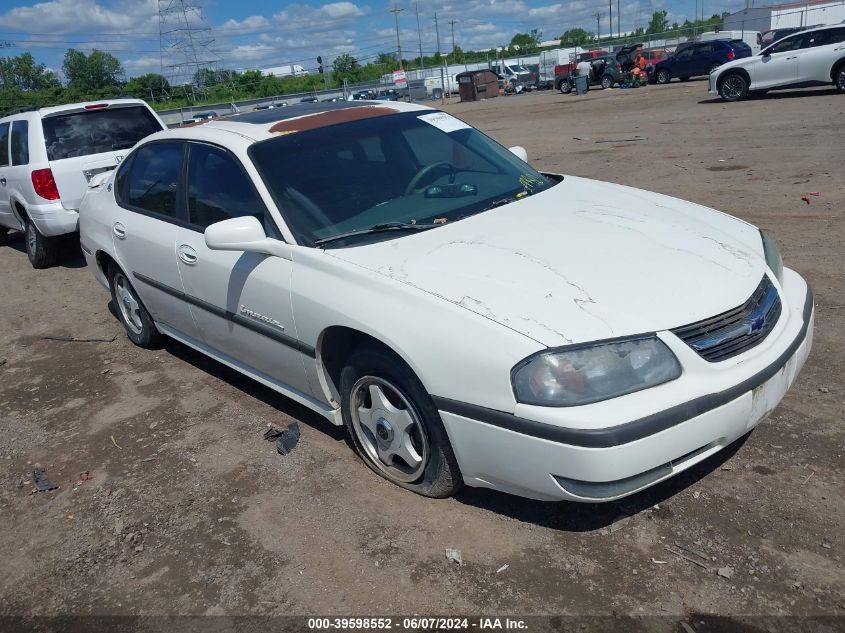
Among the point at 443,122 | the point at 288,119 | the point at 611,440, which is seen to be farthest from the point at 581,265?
the point at 288,119

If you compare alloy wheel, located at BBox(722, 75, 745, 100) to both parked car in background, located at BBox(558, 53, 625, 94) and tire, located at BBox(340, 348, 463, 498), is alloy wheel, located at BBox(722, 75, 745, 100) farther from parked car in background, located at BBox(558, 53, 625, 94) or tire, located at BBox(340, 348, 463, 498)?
tire, located at BBox(340, 348, 463, 498)

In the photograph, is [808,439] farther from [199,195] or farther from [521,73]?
[521,73]

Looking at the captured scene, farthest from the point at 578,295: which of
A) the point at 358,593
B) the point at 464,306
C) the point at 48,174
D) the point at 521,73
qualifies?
the point at 521,73

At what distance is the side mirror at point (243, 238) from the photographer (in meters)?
3.41

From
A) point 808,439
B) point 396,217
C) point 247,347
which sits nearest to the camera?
point 808,439

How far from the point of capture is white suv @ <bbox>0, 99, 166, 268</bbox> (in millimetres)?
8234

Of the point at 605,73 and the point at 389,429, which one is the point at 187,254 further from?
the point at 605,73

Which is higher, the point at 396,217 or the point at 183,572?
the point at 396,217

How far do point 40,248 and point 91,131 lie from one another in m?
1.57

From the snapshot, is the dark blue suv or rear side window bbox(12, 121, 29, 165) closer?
rear side window bbox(12, 121, 29, 165)

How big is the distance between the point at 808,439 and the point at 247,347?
283 centimetres

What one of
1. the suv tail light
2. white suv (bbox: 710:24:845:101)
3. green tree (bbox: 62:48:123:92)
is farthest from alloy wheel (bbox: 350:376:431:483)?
green tree (bbox: 62:48:123:92)

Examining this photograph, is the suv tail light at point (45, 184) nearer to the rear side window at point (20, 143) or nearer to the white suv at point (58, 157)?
the white suv at point (58, 157)

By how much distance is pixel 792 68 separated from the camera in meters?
17.6
